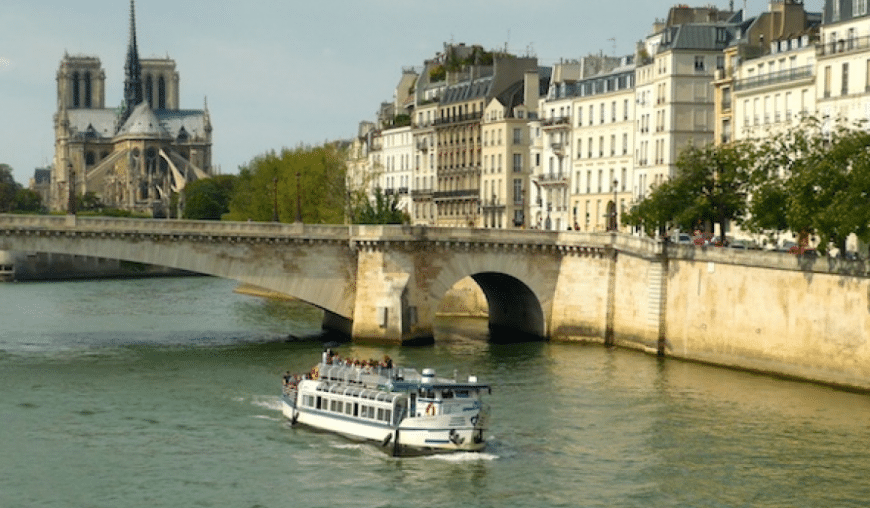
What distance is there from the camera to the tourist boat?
4950cm

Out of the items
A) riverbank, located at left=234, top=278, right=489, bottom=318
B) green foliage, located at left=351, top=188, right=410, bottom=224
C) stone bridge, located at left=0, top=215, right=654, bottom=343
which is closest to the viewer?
stone bridge, located at left=0, top=215, right=654, bottom=343

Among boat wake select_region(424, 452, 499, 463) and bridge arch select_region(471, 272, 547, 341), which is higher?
bridge arch select_region(471, 272, 547, 341)

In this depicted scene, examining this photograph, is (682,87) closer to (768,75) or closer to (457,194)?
(768,75)

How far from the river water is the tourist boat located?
0.63 m

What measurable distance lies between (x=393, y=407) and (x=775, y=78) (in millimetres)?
35475

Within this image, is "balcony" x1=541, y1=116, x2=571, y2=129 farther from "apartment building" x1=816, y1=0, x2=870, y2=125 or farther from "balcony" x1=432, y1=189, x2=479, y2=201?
"apartment building" x1=816, y1=0, x2=870, y2=125

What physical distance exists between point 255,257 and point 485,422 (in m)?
28.3

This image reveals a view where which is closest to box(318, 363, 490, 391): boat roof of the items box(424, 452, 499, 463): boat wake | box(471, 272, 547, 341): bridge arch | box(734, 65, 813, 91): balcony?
box(424, 452, 499, 463): boat wake

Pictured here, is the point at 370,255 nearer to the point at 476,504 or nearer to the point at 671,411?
the point at 671,411

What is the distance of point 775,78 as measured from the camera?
262 feet

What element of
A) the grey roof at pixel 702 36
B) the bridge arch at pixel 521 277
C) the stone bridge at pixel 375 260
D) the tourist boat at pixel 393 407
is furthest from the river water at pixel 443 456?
the grey roof at pixel 702 36

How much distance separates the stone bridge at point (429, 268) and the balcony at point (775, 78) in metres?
10.4

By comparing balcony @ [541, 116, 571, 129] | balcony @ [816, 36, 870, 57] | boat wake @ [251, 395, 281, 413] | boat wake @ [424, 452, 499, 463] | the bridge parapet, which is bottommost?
boat wake @ [424, 452, 499, 463]

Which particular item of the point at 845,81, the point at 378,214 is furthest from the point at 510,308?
the point at 378,214
